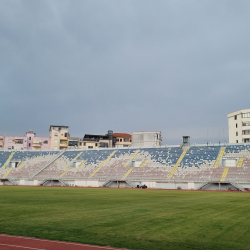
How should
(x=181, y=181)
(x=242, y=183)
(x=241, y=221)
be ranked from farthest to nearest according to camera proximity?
(x=181, y=181) → (x=242, y=183) → (x=241, y=221)

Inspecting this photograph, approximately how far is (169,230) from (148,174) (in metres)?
45.0

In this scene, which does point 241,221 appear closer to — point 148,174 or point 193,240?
point 193,240

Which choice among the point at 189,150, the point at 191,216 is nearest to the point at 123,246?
the point at 191,216

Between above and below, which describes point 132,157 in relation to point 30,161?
above

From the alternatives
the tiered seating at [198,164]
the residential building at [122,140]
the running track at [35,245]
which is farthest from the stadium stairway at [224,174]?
the residential building at [122,140]

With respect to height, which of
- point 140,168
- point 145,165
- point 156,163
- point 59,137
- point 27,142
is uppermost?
point 59,137

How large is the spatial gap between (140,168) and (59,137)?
46.9 m

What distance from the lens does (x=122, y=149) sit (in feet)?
228

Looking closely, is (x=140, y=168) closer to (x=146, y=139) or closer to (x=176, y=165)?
(x=176, y=165)

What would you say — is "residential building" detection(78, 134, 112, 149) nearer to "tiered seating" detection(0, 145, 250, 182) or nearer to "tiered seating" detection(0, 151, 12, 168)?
"tiered seating" detection(0, 145, 250, 182)

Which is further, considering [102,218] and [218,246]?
[102,218]

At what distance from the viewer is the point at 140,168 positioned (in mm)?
58500

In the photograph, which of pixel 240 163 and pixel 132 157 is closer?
pixel 240 163

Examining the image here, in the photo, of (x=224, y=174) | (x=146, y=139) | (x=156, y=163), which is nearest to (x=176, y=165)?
(x=156, y=163)
